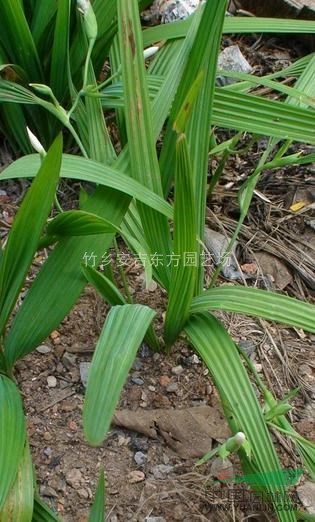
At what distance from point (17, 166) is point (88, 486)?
0.53 meters

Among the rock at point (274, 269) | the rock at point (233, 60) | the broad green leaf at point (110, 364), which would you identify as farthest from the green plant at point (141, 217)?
the rock at point (233, 60)

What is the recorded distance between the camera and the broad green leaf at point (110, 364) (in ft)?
2.44

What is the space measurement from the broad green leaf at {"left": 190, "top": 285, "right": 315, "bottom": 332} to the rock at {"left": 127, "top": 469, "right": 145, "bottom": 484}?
281 mm

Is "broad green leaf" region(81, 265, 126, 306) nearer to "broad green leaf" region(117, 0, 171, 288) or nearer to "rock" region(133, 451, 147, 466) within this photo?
"broad green leaf" region(117, 0, 171, 288)

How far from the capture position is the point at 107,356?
840 mm

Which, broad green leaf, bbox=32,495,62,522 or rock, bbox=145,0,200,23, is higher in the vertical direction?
rock, bbox=145,0,200,23

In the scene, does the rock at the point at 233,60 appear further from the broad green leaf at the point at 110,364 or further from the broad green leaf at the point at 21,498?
the broad green leaf at the point at 21,498

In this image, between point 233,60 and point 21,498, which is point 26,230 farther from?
point 233,60

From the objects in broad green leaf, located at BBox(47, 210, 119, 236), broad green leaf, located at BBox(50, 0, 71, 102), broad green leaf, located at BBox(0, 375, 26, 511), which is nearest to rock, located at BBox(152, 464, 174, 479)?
broad green leaf, located at BBox(0, 375, 26, 511)

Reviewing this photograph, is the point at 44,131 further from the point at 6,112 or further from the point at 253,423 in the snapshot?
the point at 253,423

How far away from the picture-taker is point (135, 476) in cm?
105

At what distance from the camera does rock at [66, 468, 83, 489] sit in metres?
1.02

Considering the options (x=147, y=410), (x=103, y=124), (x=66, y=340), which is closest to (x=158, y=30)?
(x=103, y=124)

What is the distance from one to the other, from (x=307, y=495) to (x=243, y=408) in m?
0.24
